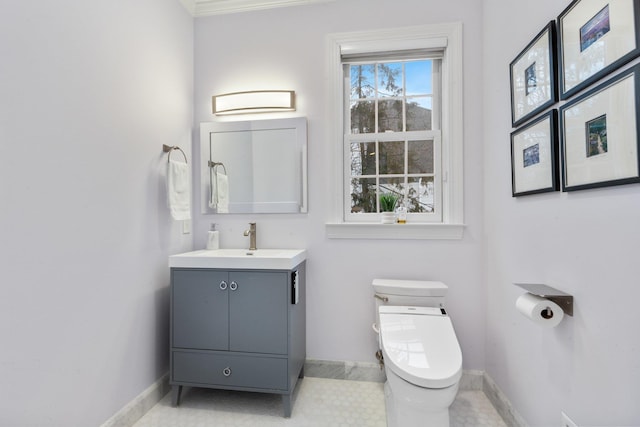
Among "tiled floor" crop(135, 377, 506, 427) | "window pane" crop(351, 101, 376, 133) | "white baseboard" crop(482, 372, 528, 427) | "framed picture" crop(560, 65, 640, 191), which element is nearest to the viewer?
"framed picture" crop(560, 65, 640, 191)

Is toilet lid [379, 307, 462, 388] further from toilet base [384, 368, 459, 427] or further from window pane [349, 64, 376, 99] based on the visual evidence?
window pane [349, 64, 376, 99]

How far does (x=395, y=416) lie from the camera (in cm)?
149

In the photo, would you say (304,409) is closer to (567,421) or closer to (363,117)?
(567,421)

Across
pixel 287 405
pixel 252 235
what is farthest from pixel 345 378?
pixel 252 235

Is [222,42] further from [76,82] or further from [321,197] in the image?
[321,197]

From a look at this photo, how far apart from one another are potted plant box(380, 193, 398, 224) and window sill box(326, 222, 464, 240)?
0.17 ft

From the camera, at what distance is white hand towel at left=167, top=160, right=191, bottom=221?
1933 millimetres

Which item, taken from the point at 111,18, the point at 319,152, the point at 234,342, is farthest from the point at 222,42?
the point at 234,342

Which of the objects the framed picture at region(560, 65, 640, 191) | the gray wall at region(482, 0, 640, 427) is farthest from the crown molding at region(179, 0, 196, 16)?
the framed picture at region(560, 65, 640, 191)

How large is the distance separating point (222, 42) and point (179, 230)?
4.59 ft

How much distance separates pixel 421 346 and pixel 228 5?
2518mm

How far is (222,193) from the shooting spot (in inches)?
89.9

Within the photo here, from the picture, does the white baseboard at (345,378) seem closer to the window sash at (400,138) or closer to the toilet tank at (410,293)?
the toilet tank at (410,293)

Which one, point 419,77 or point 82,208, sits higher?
point 419,77
